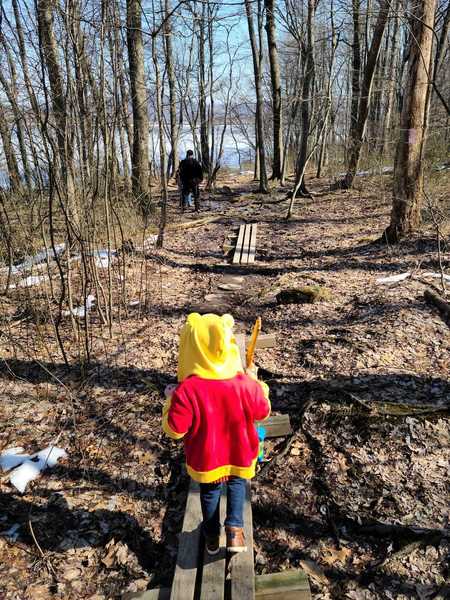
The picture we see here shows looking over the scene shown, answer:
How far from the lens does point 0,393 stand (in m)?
4.22

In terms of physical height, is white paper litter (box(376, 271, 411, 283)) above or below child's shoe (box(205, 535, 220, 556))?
above

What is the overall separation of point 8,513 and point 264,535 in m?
1.73

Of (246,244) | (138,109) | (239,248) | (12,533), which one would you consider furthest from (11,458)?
(138,109)

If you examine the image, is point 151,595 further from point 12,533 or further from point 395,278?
point 395,278

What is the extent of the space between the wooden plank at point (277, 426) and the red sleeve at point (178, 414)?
1.49 m

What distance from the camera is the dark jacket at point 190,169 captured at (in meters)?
12.4

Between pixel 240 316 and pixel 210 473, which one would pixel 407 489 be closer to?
pixel 210 473

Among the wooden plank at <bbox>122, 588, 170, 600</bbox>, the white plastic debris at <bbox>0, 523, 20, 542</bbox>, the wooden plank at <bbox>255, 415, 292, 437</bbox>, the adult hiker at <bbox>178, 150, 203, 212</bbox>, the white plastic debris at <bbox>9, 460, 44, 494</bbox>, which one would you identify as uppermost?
the adult hiker at <bbox>178, 150, 203, 212</bbox>

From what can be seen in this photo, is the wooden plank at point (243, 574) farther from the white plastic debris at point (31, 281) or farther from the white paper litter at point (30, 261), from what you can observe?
the white plastic debris at point (31, 281)

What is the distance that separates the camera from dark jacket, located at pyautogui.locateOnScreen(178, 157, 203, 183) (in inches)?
488

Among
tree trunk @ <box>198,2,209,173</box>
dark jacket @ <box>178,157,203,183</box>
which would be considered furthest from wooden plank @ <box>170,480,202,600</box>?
tree trunk @ <box>198,2,209,173</box>

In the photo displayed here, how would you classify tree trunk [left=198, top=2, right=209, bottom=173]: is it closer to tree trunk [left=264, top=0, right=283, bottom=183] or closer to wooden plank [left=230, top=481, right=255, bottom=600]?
tree trunk [left=264, top=0, right=283, bottom=183]

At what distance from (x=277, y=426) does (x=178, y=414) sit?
1.69m

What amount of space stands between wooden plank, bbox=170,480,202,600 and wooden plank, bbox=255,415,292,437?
85cm
